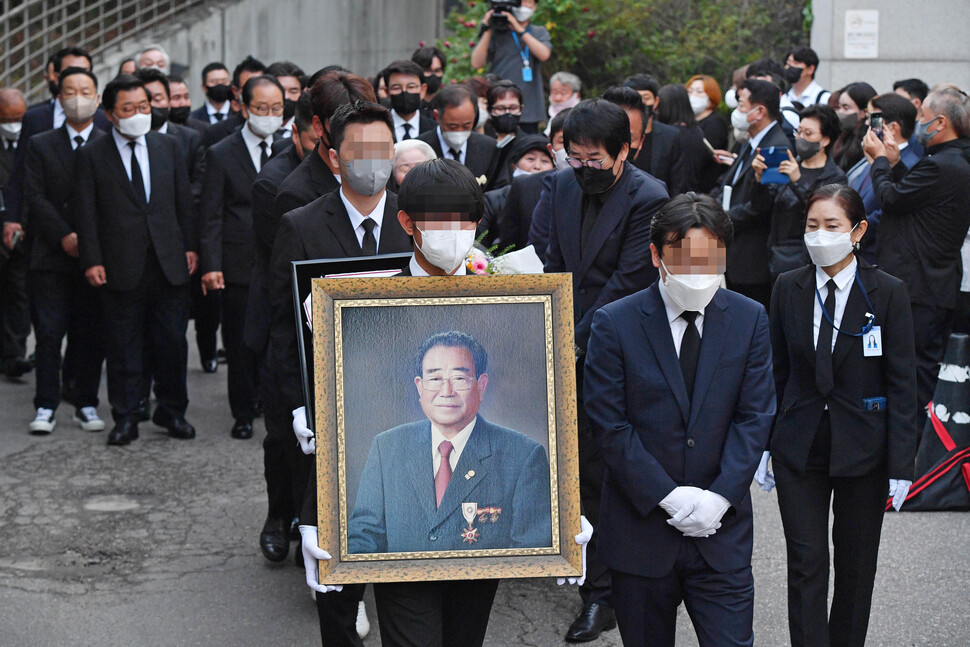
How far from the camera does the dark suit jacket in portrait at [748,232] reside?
27.9 ft

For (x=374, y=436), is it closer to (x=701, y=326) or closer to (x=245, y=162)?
(x=701, y=326)

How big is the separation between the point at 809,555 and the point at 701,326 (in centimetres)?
132

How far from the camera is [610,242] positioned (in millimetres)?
5277

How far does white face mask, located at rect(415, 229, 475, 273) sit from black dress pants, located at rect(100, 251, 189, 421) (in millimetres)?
5375

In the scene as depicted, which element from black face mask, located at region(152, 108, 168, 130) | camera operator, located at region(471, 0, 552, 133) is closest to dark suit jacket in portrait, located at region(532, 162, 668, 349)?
black face mask, located at region(152, 108, 168, 130)

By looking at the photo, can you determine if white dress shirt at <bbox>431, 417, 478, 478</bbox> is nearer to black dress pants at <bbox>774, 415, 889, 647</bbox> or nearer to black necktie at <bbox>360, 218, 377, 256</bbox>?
black necktie at <bbox>360, 218, 377, 256</bbox>

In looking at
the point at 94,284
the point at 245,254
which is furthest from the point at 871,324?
the point at 94,284

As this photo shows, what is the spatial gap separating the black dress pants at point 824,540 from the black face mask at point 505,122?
4695mm

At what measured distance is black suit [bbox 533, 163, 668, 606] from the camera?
17.3 ft

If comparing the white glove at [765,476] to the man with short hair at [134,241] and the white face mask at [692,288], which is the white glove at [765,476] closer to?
the white face mask at [692,288]

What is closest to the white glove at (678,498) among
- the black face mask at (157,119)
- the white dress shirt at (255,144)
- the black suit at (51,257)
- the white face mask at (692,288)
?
the white face mask at (692,288)

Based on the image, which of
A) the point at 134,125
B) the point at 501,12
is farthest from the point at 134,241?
the point at 501,12

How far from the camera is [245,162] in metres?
8.59

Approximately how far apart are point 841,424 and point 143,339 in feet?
19.5
